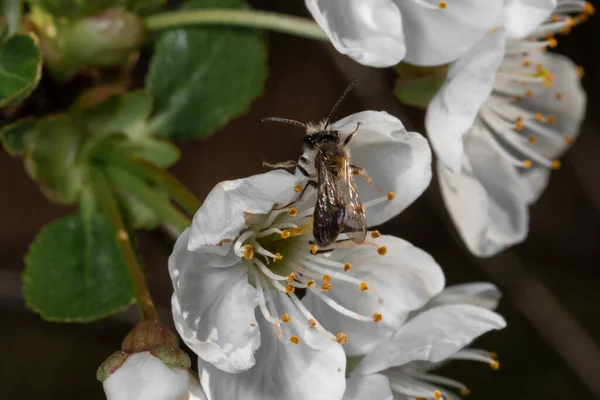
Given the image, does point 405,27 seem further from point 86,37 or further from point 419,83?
point 86,37

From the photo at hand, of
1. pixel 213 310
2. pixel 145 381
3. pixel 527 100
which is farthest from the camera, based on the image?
pixel 527 100

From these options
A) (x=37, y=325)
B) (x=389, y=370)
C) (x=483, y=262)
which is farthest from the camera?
(x=483, y=262)

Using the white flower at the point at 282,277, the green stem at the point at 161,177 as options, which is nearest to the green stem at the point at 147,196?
the green stem at the point at 161,177

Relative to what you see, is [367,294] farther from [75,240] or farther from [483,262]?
[483,262]

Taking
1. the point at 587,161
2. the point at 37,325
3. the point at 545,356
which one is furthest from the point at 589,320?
A: the point at 37,325

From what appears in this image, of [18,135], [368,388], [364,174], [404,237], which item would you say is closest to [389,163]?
[364,174]
